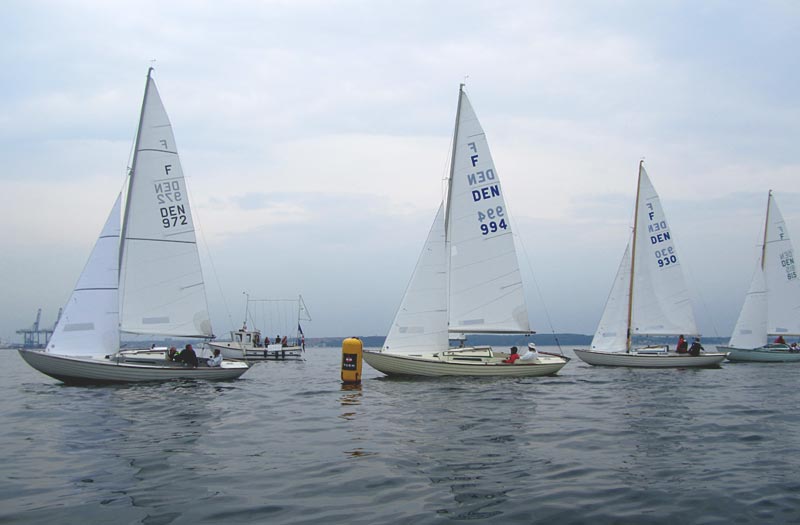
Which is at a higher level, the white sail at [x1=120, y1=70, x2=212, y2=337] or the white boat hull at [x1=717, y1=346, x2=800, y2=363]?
the white sail at [x1=120, y1=70, x2=212, y2=337]

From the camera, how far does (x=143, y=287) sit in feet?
76.0

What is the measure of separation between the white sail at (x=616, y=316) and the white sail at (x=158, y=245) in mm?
21527

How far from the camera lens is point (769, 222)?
1666 inches

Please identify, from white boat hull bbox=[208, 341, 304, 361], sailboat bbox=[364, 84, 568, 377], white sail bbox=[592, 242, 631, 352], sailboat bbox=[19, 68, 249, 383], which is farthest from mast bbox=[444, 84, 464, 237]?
white boat hull bbox=[208, 341, 304, 361]

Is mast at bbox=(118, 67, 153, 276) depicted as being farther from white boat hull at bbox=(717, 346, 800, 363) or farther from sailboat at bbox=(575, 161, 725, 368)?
white boat hull at bbox=(717, 346, 800, 363)

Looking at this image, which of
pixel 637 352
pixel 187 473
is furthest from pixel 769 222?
pixel 187 473

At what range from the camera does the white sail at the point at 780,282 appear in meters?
41.4

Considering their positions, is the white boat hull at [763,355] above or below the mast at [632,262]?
below

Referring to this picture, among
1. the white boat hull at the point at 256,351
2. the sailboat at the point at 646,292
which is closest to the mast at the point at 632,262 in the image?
the sailboat at the point at 646,292

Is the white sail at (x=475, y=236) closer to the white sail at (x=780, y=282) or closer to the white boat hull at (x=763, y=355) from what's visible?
the white boat hull at (x=763, y=355)

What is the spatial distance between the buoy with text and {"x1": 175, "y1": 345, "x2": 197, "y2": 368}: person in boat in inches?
219

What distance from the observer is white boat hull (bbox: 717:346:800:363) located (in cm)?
3912

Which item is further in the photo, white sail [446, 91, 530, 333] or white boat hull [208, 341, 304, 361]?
white boat hull [208, 341, 304, 361]

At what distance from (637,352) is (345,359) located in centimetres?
1787
